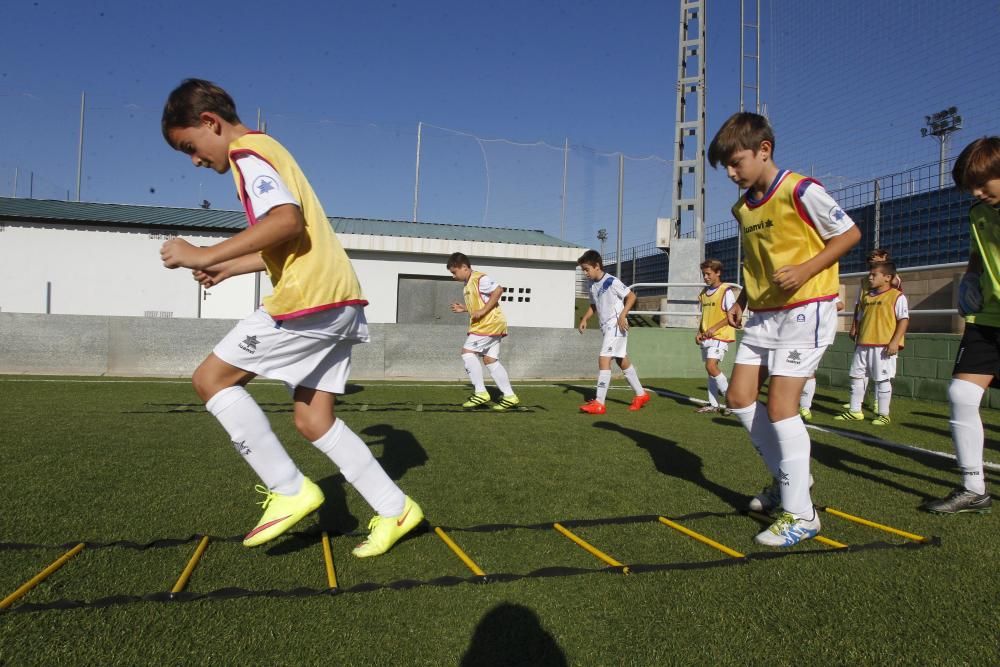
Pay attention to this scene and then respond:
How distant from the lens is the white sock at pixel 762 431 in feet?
10.8

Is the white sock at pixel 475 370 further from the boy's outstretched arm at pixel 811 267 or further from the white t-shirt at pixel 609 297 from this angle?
the boy's outstretched arm at pixel 811 267

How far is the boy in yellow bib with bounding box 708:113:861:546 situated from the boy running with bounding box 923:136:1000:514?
922mm

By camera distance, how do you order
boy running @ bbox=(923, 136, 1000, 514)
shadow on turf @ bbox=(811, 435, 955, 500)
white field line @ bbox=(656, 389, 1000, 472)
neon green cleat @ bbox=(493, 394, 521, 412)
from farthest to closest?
neon green cleat @ bbox=(493, 394, 521, 412) → white field line @ bbox=(656, 389, 1000, 472) → shadow on turf @ bbox=(811, 435, 955, 500) → boy running @ bbox=(923, 136, 1000, 514)

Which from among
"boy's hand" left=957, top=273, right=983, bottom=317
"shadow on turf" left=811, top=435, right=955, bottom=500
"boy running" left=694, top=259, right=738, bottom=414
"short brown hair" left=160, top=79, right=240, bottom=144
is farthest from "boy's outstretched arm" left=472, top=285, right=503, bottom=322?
"short brown hair" left=160, top=79, right=240, bottom=144

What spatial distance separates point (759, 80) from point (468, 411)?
1307cm

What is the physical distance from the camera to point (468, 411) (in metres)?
7.60

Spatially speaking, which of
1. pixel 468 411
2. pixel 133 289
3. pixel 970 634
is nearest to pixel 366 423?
pixel 468 411

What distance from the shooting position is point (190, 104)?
2564 mm

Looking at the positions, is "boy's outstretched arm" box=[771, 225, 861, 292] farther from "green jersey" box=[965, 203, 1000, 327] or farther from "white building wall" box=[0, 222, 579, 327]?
"white building wall" box=[0, 222, 579, 327]

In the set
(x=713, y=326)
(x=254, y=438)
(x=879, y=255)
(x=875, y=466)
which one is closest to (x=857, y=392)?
(x=879, y=255)

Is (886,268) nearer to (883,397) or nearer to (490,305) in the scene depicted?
(883,397)

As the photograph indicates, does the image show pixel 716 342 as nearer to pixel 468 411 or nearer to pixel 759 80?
pixel 468 411

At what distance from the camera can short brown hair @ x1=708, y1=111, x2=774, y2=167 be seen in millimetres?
3092

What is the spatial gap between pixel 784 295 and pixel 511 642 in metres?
2.12
